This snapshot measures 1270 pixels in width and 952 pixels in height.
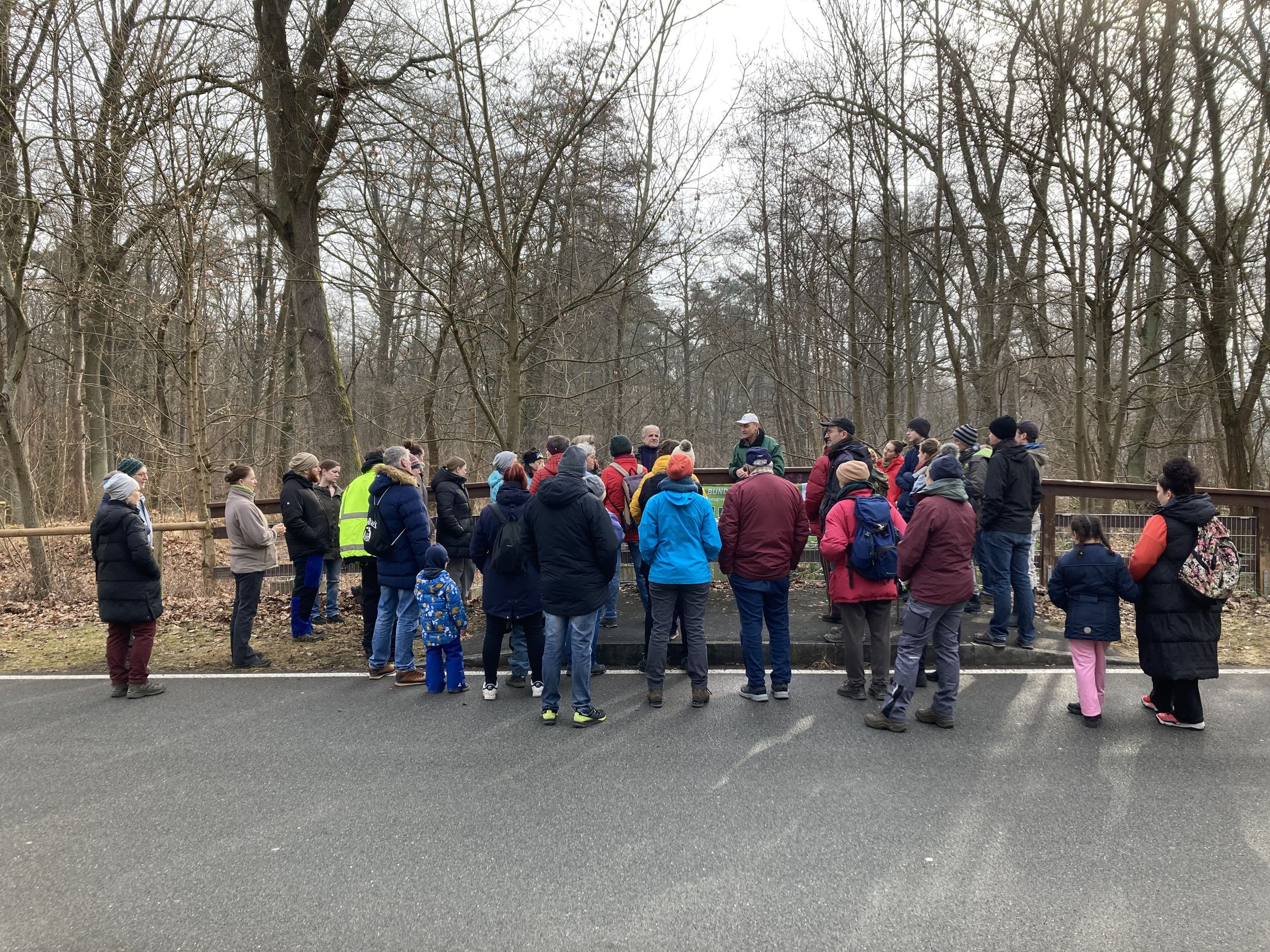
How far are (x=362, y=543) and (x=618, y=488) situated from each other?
8.38ft

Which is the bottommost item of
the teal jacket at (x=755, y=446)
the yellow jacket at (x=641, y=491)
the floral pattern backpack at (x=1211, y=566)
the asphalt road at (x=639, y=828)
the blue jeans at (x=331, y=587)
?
the asphalt road at (x=639, y=828)

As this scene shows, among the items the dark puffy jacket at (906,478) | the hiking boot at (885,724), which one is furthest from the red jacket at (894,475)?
the hiking boot at (885,724)

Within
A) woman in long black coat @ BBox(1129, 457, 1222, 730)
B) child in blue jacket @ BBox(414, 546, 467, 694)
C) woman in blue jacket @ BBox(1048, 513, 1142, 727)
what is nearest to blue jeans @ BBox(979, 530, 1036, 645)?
woman in blue jacket @ BBox(1048, 513, 1142, 727)

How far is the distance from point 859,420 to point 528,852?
17.7 meters

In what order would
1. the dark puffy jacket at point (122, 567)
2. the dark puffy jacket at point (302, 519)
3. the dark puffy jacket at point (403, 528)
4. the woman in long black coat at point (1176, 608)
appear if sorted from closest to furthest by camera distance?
the woman in long black coat at point (1176, 608) → the dark puffy jacket at point (122, 567) → the dark puffy jacket at point (403, 528) → the dark puffy jacket at point (302, 519)

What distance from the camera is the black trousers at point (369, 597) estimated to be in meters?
7.52

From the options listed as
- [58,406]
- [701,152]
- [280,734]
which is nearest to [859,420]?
[701,152]

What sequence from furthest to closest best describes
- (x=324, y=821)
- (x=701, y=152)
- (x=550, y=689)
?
(x=701, y=152) < (x=550, y=689) < (x=324, y=821)

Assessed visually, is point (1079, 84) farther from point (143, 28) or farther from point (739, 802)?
point (143, 28)

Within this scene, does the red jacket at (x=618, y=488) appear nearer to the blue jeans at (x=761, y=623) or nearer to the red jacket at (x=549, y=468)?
the red jacket at (x=549, y=468)

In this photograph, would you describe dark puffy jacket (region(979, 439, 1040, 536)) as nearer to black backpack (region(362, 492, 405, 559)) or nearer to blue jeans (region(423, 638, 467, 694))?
blue jeans (region(423, 638, 467, 694))

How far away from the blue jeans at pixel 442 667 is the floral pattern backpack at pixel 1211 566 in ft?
17.6

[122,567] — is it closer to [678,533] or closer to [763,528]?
[678,533]

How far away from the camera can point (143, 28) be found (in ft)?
41.2
